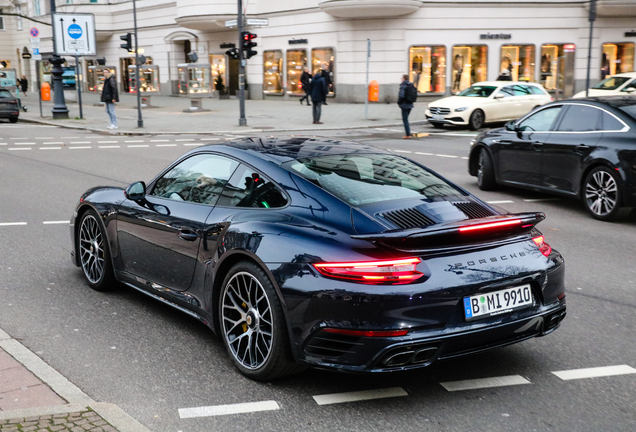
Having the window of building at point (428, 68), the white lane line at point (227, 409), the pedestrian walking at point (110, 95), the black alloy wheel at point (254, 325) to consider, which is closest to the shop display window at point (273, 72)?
the window of building at point (428, 68)

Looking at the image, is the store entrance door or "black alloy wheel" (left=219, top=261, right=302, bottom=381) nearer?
"black alloy wheel" (left=219, top=261, right=302, bottom=381)

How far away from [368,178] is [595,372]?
1.76 metres

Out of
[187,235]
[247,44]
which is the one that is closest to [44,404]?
[187,235]

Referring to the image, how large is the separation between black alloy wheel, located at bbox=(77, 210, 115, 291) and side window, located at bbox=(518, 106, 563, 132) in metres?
6.76

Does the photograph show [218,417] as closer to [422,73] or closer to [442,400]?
[442,400]

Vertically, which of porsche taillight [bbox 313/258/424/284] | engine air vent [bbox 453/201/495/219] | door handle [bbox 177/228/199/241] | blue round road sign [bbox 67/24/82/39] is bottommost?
door handle [bbox 177/228/199/241]

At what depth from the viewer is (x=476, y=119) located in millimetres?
23750

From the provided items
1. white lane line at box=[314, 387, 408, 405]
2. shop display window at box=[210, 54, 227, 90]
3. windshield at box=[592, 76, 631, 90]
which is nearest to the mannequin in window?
windshield at box=[592, 76, 631, 90]

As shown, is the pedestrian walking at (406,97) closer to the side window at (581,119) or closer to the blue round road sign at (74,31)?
the side window at (581,119)

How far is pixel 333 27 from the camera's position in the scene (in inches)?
1380

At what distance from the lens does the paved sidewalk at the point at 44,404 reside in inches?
132

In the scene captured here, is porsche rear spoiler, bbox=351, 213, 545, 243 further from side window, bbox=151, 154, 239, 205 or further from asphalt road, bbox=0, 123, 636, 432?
side window, bbox=151, 154, 239, 205

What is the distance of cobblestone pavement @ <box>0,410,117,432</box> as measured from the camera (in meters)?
3.29

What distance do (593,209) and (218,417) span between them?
23.2 feet
